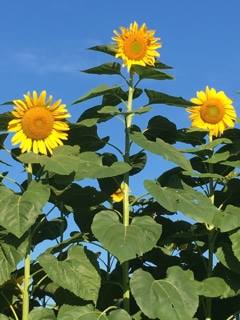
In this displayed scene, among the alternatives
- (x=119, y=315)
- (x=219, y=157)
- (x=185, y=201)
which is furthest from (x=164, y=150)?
(x=119, y=315)

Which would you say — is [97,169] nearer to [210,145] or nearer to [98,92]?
[98,92]

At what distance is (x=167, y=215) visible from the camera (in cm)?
495

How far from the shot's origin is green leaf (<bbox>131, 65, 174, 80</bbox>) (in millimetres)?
4289

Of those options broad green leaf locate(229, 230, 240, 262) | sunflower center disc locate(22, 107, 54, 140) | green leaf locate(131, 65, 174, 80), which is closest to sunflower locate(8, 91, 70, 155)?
sunflower center disc locate(22, 107, 54, 140)

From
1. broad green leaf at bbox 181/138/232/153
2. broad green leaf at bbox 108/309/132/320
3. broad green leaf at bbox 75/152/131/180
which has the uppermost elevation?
broad green leaf at bbox 181/138/232/153

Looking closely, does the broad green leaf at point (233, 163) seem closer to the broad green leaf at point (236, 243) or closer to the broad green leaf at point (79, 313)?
the broad green leaf at point (236, 243)

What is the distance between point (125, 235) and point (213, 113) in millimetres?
1198

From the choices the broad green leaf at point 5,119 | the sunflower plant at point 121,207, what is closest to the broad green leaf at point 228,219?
the sunflower plant at point 121,207

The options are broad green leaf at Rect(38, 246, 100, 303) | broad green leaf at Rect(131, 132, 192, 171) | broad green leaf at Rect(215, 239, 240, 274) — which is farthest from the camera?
broad green leaf at Rect(215, 239, 240, 274)

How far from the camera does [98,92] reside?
14.0ft

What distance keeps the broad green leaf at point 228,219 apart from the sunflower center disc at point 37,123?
1.16 metres

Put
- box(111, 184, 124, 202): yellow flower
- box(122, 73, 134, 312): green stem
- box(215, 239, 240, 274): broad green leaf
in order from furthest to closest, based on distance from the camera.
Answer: box(111, 184, 124, 202): yellow flower
box(215, 239, 240, 274): broad green leaf
box(122, 73, 134, 312): green stem

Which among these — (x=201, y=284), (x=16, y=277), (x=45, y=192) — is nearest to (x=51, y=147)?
(x=45, y=192)

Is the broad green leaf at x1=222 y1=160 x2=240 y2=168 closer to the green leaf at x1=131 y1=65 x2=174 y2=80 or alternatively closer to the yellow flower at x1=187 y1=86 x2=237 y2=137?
the yellow flower at x1=187 y1=86 x2=237 y2=137
